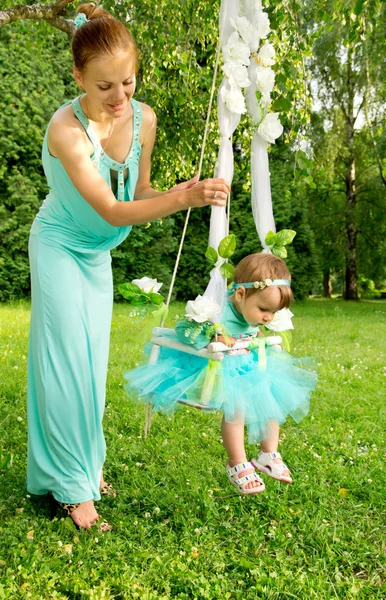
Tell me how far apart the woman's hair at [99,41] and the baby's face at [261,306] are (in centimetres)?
99

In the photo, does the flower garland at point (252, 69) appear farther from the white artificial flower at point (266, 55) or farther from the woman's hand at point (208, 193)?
the woman's hand at point (208, 193)

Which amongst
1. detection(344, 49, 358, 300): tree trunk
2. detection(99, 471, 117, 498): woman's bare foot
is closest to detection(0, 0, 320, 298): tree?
detection(99, 471, 117, 498): woman's bare foot

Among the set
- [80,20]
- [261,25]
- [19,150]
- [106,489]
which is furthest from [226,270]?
[19,150]

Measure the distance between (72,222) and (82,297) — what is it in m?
0.31

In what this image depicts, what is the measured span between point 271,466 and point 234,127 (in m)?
1.40

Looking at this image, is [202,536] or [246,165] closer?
[202,536]

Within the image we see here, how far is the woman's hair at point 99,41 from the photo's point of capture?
82.0 inches

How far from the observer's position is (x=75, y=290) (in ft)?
7.99

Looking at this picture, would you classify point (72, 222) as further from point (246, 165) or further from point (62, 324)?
point (246, 165)

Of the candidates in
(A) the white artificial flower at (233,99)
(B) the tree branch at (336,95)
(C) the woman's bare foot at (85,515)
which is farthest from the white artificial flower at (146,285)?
(B) the tree branch at (336,95)

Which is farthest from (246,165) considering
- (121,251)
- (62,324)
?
(121,251)

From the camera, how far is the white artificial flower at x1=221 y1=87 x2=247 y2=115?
7.77 ft

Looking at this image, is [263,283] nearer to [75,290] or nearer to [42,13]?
[75,290]

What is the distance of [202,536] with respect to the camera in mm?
2461
